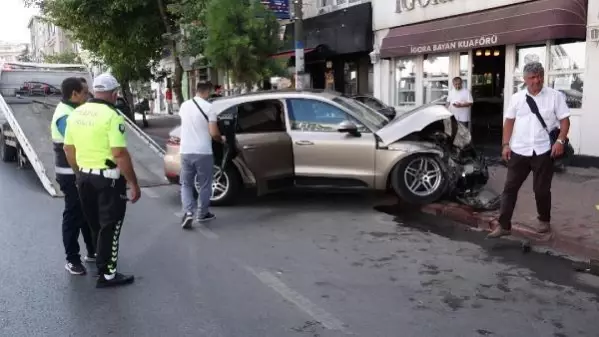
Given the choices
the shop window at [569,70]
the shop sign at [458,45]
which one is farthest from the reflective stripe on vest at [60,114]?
the shop window at [569,70]

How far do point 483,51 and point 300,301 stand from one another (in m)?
11.8

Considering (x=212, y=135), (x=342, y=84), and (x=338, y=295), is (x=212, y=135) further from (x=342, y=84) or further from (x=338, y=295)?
(x=342, y=84)

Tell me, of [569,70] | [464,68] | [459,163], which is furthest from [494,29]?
[459,163]

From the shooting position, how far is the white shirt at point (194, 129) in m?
6.84

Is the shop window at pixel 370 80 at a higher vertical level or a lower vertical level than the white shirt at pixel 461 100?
higher

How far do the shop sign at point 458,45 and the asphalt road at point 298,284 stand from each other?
5553mm

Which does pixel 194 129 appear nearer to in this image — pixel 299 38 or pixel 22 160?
pixel 299 38

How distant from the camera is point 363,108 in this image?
28.1 ft

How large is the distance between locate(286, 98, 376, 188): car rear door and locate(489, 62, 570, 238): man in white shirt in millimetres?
2014

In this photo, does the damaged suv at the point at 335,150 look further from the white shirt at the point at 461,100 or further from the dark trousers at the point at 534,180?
the white shirt at the point at 461,100

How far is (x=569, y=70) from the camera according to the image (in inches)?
428

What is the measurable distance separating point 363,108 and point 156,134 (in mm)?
13931

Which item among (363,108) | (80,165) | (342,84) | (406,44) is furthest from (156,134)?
(80,165)

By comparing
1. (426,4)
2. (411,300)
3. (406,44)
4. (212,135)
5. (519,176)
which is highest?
(426,4)
